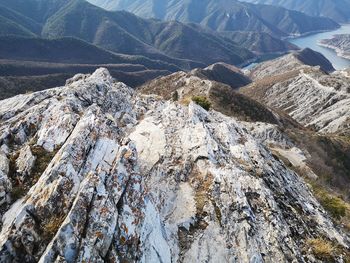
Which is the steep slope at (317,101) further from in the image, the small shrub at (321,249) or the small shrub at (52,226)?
the small shrub at (52,226)

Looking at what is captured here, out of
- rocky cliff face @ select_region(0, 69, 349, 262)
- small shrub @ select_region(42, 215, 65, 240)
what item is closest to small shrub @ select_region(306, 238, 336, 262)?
rocky cliff face @ select_region(0, 69, 349, 262)

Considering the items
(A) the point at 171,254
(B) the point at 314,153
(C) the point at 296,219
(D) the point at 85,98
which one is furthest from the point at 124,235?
(B) the point at 314,153

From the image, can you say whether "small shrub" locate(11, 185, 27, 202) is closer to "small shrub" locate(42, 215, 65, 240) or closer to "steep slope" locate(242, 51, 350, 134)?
"small shrub" locate(42, 215, 65, 240)

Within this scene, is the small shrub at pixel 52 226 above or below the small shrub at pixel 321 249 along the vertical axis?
below

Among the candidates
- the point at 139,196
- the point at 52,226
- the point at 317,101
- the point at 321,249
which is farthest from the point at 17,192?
the point at 317,101

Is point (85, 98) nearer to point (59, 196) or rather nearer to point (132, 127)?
point (132, 127)

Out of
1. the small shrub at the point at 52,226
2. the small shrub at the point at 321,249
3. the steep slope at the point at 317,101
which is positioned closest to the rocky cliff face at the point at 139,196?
the small shrub at the point at 52,226

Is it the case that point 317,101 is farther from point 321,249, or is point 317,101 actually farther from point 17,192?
point 17,192
